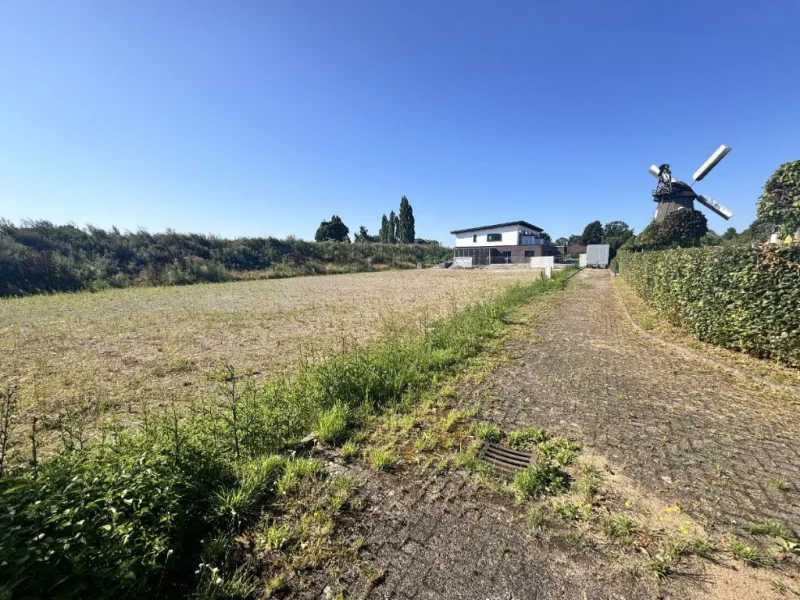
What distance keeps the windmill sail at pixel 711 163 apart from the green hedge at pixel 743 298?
41.6 m

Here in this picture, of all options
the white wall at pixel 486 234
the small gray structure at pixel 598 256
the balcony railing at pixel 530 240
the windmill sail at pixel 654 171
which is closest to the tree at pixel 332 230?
the white wall at pixel 486 234

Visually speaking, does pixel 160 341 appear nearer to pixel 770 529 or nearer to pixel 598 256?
pixel 770 529

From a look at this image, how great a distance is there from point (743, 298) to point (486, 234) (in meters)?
52.9

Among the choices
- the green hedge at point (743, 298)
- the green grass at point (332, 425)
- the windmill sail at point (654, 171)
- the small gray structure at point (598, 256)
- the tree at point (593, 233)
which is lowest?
the green grass at point (332, 425)

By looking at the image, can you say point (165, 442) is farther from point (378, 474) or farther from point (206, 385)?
point (206, 385)

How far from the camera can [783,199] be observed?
28.5 feet

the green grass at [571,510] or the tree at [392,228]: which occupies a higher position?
the tree at [392,228]

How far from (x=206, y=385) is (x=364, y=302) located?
9214 mm

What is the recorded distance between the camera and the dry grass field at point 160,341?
201 inches

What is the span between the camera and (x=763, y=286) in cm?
506

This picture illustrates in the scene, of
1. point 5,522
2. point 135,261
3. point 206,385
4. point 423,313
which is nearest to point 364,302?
point 423,313

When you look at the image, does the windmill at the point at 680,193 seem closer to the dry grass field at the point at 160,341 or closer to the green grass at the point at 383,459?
the dry grass field at the point at 160,341

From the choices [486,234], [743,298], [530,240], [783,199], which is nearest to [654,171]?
[530,240]

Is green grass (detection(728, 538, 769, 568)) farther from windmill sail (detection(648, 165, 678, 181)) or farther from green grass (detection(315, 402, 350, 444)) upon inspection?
windmill sail (detection(648, 165, 678, 181))
